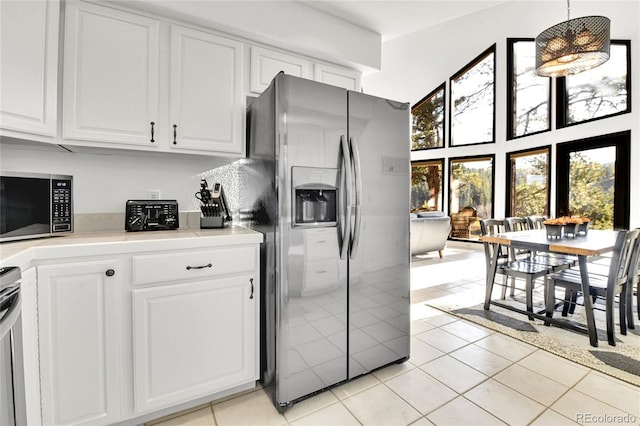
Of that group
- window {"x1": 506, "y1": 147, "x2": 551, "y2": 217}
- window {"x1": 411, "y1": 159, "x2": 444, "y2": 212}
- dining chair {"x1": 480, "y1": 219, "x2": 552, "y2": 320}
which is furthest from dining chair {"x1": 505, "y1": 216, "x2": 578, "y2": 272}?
window {"x1": 411, "y1": 159, "x2": 444, "y2": 212}

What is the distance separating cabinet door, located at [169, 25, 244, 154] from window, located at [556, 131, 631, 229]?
5444mm

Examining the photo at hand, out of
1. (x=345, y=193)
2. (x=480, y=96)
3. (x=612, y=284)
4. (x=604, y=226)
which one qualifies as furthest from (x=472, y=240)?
(x=345, y=193)

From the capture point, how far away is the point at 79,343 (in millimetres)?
1341

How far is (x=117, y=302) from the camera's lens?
1405 millimetres

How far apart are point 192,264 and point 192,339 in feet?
1.29

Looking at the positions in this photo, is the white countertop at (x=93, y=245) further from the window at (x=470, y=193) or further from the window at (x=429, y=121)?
the window at (x=429, y=121)

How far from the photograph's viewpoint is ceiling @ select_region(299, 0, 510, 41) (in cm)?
231

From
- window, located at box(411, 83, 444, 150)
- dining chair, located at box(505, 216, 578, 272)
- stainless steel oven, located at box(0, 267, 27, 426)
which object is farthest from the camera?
window, located at box(411, 83, 444, 150)

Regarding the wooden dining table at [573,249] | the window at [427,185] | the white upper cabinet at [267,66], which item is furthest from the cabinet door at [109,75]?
the window at [427,185]

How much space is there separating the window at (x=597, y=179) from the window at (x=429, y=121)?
2.64m

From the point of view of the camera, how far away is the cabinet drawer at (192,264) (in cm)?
145

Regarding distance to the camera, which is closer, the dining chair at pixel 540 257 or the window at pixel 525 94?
the dining chair at pixel 540 257

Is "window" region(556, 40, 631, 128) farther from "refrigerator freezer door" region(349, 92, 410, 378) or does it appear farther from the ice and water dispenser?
the ice and water dispenser

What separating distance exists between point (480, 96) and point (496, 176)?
1.83m
